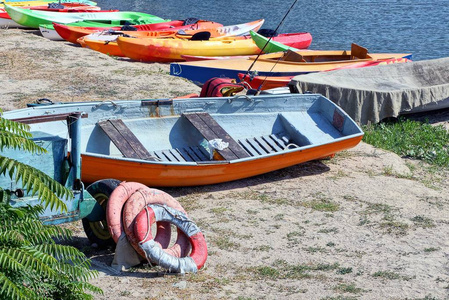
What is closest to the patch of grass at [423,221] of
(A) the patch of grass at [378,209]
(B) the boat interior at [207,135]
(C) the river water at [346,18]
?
(A) the patch of grass at [378,209]

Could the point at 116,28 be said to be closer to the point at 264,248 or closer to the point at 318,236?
the point at 318,236

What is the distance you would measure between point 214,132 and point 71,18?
45.7 ft

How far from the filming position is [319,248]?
640cm

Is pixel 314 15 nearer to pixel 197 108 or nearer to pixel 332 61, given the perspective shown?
pixel 332 61

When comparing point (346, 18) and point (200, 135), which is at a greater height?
point (200, 135)

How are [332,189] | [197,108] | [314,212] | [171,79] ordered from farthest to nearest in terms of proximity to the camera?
[171,79], [197,108], [332,189], [314,212]

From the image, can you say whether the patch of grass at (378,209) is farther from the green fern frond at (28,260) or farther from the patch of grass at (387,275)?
the green fern frond at (28,260)

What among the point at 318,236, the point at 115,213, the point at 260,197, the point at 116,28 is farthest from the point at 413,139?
the point at 116,28

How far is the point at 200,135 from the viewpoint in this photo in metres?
8.49

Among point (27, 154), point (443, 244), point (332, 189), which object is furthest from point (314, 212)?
point (27, 154)

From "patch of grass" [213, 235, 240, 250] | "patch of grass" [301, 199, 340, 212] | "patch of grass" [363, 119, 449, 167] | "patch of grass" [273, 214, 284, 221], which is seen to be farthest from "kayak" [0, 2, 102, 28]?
"patch of grass" [213, 235, 240, 250]

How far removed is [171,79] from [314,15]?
1558 cm

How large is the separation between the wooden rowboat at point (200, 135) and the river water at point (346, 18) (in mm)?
12680

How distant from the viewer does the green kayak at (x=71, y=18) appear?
2002 centimetres
